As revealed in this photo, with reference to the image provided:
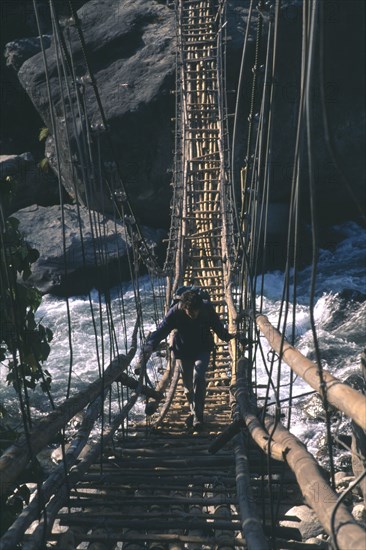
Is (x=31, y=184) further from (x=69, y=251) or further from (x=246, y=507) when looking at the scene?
(x=246, y=507)

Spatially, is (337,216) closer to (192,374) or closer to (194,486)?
(192,374)

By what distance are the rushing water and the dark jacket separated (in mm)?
2951

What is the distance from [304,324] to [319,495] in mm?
8835

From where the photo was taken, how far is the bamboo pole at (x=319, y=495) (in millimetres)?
1804

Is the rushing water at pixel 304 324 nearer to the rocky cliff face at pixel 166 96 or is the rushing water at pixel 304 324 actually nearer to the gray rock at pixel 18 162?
the rocky cliff face at pixel 166 96

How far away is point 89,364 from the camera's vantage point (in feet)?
33.3

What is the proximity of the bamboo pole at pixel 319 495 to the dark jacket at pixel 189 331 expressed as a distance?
1.63 m

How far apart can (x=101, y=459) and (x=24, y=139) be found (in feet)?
42.4

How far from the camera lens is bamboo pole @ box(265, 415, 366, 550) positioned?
5.92ft

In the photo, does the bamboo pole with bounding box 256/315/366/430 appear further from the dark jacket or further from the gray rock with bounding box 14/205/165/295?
the gray rock with bounding box 14/205/165/295

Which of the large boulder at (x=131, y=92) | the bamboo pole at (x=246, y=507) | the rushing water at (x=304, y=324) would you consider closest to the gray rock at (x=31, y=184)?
the large boulder at (x=131, y=92)

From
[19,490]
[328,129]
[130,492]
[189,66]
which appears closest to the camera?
[328,129]

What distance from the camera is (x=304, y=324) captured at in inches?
431

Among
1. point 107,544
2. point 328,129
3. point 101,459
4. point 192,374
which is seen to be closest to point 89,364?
point 192,374
